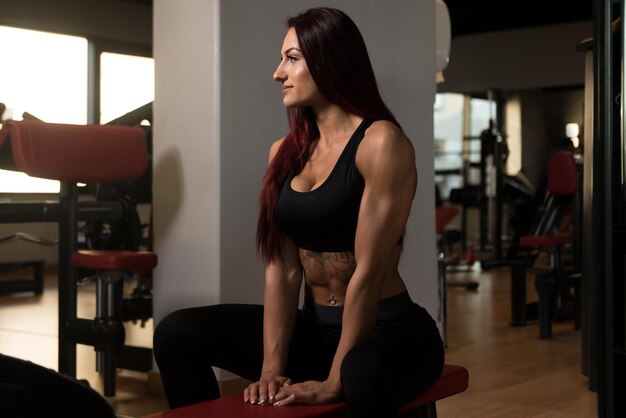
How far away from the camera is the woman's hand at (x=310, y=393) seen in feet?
5.65

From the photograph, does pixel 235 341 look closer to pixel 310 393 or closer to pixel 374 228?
pixel 310 393

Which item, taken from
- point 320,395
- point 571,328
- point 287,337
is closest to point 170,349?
point 287,337

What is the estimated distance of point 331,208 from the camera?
1849 millimetres

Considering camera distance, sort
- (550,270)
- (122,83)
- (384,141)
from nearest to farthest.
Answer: (384,141) < (550,270) < (122,83)

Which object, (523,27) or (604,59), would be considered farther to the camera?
(523,27)

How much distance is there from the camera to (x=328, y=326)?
195 cm

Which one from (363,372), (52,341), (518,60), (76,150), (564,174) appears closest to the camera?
(363,372)

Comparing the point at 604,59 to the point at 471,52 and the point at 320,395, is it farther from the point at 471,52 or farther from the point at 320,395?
the point at 471,52

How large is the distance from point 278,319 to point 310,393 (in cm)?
23

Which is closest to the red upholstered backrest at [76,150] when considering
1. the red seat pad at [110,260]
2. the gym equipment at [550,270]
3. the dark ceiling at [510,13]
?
the red seat pad at [110,260]

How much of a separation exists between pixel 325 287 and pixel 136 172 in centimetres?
123

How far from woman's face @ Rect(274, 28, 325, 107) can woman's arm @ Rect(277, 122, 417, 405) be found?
179 mm

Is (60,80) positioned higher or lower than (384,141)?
higher

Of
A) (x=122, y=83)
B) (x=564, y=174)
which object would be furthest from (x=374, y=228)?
(x=122, y=83)
